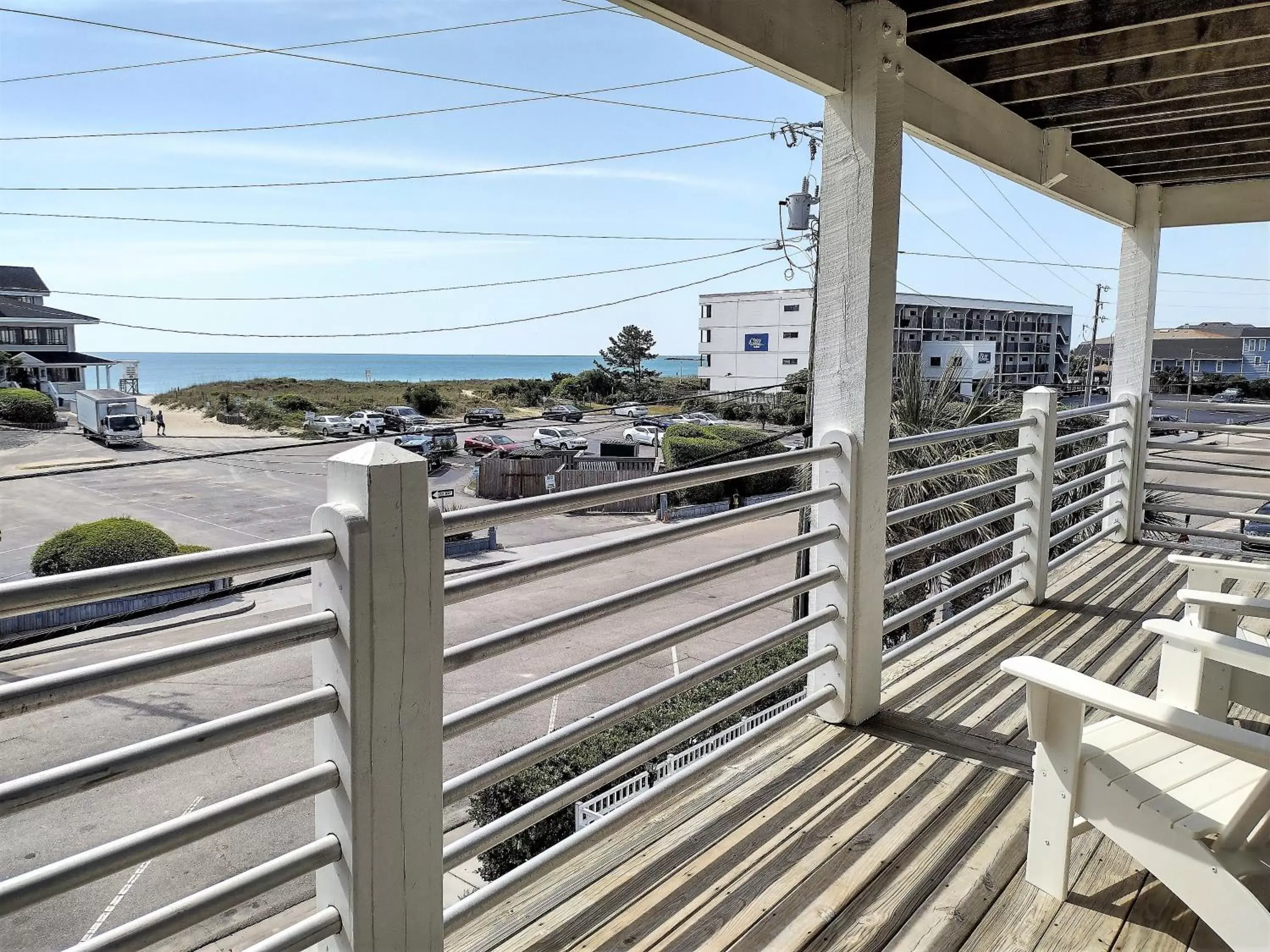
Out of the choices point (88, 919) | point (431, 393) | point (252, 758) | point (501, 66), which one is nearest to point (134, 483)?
point (431, 393)

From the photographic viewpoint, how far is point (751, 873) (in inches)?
72.2

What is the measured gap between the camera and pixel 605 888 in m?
1.74

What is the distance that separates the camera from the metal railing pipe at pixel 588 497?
1411 millimetres

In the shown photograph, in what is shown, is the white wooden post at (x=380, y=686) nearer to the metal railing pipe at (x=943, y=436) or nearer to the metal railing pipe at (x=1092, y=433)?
the metal railing pipe at (x=943, y=436)

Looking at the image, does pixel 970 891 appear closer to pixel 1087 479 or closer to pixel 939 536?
pixel 939 536

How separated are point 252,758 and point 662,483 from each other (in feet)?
31.7

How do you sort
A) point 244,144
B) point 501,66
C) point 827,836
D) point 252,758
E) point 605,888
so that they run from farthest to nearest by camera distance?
point 501,66 < point 244,144 < point 252,758 < point 827,836 < point 605,888

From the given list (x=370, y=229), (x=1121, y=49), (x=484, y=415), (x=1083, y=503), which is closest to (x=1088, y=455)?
(x=1083, y=503)

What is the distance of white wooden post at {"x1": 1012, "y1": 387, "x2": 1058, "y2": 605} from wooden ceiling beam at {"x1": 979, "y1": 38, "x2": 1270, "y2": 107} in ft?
3.95

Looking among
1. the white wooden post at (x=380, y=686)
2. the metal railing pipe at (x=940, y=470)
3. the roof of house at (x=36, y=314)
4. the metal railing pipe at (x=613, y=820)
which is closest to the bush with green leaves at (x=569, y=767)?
the metal railing pipe at (x=940, y=470)

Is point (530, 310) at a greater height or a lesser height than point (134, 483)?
greater

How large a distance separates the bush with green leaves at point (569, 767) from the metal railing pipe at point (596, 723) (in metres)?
2.44

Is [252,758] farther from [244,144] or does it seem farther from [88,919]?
[244,144]

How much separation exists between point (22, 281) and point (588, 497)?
2099 cm
